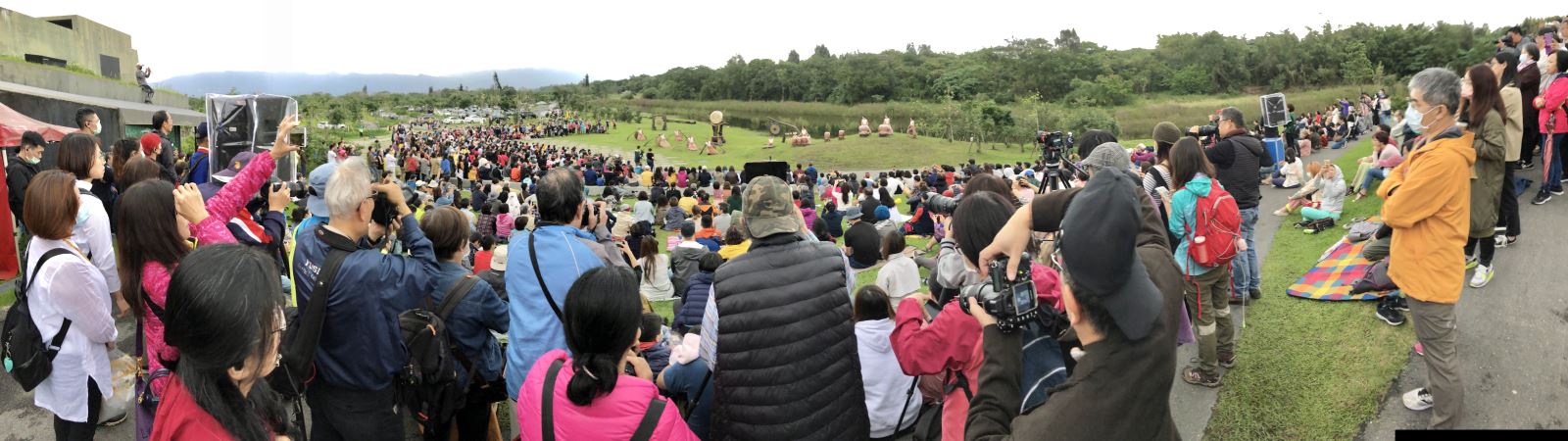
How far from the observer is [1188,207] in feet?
14.6

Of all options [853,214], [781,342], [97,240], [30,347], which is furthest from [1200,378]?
[853,214]

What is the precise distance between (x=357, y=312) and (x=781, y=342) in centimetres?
166

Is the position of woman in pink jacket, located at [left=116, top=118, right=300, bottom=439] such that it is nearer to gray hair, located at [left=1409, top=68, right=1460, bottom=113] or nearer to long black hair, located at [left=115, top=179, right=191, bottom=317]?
long black hair, located at [left=115, top=179, right=191, bottom=317]

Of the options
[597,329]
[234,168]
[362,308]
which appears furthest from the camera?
[234,168]

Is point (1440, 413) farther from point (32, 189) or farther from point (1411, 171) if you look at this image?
point (32, 189)

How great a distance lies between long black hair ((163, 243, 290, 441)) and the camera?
1.63 m

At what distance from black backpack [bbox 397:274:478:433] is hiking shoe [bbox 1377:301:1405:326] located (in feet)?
18.2

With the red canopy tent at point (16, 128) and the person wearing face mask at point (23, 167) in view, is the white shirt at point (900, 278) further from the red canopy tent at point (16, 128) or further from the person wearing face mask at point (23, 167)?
the red canopy tent at point (16, 128)

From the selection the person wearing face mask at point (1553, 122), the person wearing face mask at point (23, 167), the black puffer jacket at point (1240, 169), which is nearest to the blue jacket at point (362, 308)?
the person wearing face mask at point (23, 167)

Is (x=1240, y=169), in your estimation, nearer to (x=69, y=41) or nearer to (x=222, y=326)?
(x=222, y=326)

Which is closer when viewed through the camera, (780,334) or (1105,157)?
(780,334)

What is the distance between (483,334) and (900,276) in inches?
90.1

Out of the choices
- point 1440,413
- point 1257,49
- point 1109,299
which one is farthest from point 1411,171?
point 1257,49

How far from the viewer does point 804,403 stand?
8.34 feet
